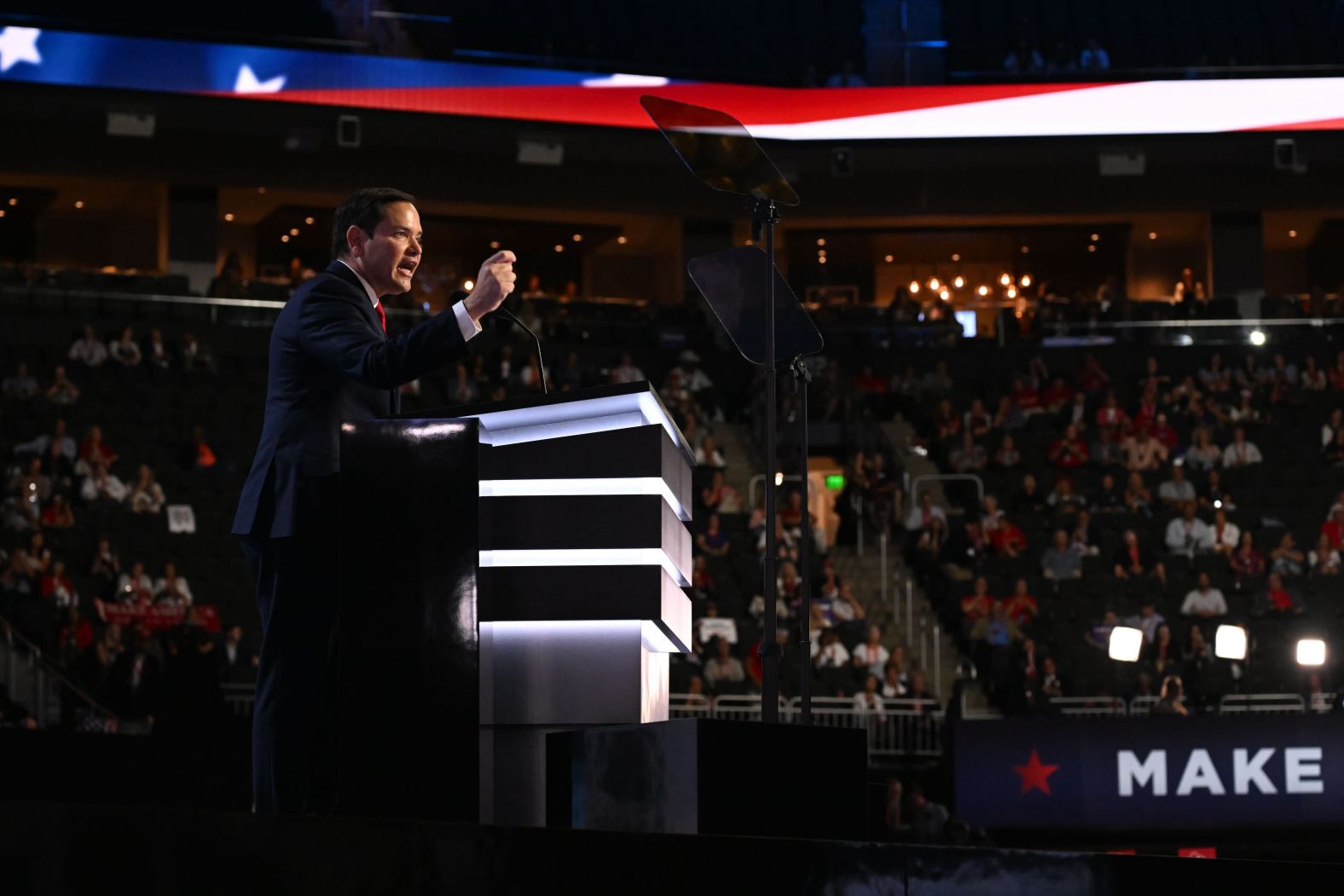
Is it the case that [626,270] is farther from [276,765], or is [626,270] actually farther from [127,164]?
[276,765]

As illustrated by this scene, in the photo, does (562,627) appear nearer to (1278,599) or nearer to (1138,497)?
(1278,599)

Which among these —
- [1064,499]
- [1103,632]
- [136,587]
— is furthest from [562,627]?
[1064,499]

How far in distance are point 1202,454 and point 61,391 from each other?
11436mm

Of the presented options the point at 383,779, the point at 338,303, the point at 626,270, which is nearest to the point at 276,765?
the point at 383,779

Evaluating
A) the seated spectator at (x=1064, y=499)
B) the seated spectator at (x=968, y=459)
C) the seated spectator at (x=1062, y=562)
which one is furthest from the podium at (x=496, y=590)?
the seated spectator at (x=968, y=459)

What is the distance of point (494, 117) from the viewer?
21250mm

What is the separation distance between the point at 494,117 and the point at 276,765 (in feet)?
59.6

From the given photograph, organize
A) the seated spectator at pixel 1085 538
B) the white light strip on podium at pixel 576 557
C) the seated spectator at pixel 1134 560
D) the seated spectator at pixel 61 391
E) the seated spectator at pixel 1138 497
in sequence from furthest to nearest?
the seated spectator at pixel 1138 497, the seated spectator at pixel 61 391, the seated spectator at pixel 1085 538, the seated spectator at pixel 1134 560, the white light strip on podium at pixel 576 557

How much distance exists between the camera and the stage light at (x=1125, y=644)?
548 inches

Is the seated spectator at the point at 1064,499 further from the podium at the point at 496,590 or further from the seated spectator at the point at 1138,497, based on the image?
the podium at the point at 496,590

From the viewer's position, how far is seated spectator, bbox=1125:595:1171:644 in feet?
49.6

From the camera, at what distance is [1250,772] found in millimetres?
13148

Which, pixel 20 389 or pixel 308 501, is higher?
pixel 20 389

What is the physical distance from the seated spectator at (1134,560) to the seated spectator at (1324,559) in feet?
4.37
